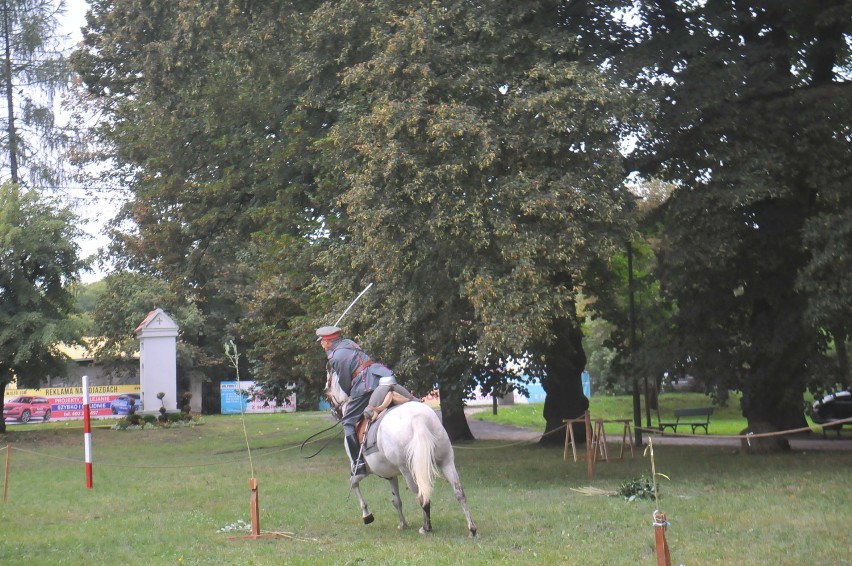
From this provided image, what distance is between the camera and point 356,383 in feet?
42.8

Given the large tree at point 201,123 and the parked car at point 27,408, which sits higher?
the large tree at point 201,123

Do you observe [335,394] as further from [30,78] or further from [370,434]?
A: [30,78]

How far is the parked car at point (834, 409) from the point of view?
118 ft

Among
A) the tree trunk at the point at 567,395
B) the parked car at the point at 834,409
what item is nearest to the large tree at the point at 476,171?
the tree trunk at the point at 567,395

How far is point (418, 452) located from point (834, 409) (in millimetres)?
29117

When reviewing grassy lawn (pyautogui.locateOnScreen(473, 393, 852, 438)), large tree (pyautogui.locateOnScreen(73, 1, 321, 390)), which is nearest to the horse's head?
large tree (pyautogui.locateOnScreen(73, 1, 321, 390))

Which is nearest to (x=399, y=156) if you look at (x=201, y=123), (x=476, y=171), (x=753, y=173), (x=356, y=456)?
(x=476, y=171)

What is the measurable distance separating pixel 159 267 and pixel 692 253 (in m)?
15.5

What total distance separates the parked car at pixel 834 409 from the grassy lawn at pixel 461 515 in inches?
548

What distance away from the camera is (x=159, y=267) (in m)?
27.4

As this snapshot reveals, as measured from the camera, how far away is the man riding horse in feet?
41.2

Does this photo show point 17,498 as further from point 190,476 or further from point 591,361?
point 591,361

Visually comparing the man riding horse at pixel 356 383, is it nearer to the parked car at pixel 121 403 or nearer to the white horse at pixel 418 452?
the white horse at pixel 418 452

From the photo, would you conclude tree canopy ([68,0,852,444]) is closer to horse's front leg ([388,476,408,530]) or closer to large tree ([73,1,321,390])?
large tree ([73,1,321,390])
